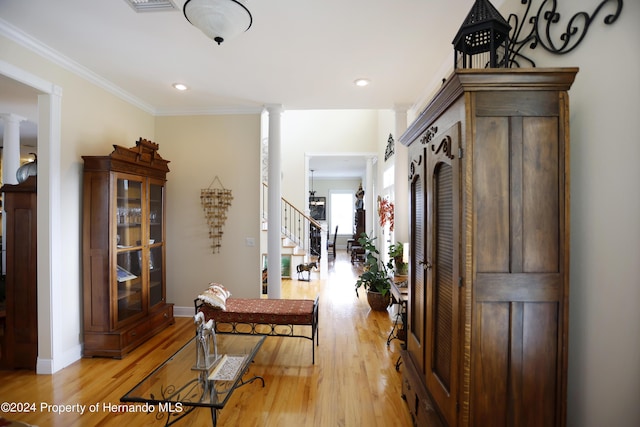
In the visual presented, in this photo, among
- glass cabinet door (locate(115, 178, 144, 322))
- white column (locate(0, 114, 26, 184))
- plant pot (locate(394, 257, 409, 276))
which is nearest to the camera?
glass cabinet door (locate(115, 178, 144, 322))

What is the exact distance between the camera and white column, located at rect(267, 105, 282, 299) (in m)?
4.16

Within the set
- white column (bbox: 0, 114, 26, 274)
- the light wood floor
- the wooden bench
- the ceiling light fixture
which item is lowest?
the light wood floor

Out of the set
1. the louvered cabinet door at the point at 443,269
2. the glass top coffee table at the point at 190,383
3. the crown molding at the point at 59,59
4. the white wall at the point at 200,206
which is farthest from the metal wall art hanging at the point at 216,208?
the louvered cabinet door at the point at 443,269

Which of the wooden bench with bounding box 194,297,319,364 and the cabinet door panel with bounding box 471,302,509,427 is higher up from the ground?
the cabinet door panel with bounding box 471,302,509,427

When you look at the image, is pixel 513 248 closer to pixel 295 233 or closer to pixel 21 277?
pixel 21 277

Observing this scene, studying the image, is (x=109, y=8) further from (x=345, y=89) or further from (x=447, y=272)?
(x=447, y=272)

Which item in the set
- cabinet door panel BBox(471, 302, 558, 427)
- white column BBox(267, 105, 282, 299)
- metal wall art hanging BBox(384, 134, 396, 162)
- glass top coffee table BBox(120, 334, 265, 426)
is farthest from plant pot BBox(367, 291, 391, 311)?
cabinet door panel BBox(471, 302, 558, 427)

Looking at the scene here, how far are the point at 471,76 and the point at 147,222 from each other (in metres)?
3.66

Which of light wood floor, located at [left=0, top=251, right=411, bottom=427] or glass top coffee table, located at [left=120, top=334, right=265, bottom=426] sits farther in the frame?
light wood floor, located at [left=0, top=251, right=411, bottom=427]

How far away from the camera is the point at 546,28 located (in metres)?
1.54

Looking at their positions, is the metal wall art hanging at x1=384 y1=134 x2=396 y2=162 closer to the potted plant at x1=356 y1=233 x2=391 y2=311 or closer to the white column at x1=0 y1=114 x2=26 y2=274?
the potted plant at x1=356 y1=233 x2=391 y2=311

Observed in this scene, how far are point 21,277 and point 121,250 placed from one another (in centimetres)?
82

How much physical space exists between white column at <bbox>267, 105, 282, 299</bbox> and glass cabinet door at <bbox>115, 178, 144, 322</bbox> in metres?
1.52

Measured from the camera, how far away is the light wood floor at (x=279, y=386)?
87.5 inches
